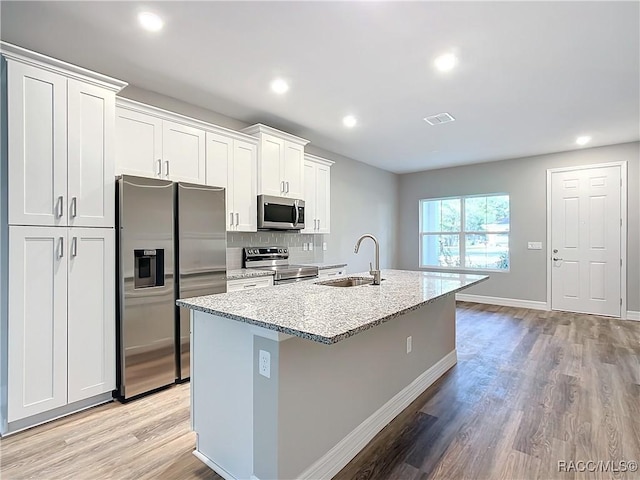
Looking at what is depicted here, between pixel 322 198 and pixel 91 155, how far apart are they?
2.96 meters

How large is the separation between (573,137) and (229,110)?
4607 mm

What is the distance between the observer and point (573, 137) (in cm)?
471

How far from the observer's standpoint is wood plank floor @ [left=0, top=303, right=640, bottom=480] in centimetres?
179

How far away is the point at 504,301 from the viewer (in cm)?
603

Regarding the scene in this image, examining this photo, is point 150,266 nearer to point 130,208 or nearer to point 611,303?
point 130,208

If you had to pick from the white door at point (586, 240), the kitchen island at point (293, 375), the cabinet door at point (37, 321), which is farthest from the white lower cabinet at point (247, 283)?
the white door at point (586, 240)

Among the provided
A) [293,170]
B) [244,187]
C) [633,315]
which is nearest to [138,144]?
[244,187]

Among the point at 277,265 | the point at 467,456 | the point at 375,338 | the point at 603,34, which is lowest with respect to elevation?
the point at 467,456

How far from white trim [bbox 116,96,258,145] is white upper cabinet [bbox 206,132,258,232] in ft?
0.07

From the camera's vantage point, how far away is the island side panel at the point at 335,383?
1.52 metres

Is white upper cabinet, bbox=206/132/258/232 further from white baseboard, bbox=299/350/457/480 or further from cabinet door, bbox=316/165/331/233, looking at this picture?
white baseboard, bbox=299/350/457/480

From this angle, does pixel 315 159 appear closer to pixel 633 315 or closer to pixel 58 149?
pixel 58 149

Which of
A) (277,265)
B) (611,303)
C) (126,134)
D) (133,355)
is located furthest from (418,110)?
(611,303)

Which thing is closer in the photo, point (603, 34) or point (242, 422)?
point (242, 422)
